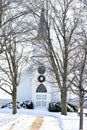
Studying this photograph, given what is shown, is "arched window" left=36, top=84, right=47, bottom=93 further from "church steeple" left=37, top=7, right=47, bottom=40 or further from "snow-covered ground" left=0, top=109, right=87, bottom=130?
"church steeple" left=37, top=7, right=47, bottom=40

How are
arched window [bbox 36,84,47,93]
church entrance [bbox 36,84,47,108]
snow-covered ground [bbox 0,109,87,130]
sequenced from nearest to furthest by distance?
1. snow-covered ground [bbox 0,109,87,130]
2. church entrance [bbox 36,84,47,108]
3. arched window [bbox 36,84,47,93]

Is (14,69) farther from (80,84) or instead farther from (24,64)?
(80,84)

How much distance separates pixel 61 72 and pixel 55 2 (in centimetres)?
607

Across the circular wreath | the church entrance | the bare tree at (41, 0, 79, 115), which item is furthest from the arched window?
the bare tree at (41, 0, 79, 115)

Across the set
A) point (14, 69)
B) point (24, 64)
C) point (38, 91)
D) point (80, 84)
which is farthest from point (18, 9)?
point (38, 91)

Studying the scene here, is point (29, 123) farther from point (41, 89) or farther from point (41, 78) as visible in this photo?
point (41, 89)

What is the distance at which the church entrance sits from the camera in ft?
161

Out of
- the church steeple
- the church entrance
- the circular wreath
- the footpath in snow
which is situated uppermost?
the church steeple

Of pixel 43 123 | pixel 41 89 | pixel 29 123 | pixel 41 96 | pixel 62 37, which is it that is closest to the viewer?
pixel 29 123

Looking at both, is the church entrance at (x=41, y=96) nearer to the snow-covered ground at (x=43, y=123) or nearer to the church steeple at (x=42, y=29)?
the snow-covered ground at (x=43, y=123)

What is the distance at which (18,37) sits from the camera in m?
21.3

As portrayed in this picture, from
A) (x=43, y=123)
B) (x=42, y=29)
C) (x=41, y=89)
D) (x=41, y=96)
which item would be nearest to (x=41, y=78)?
(x=41, y=89)

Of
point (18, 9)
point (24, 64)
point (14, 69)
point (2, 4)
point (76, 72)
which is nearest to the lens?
point (2, 4)

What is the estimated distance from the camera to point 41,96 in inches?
1941
